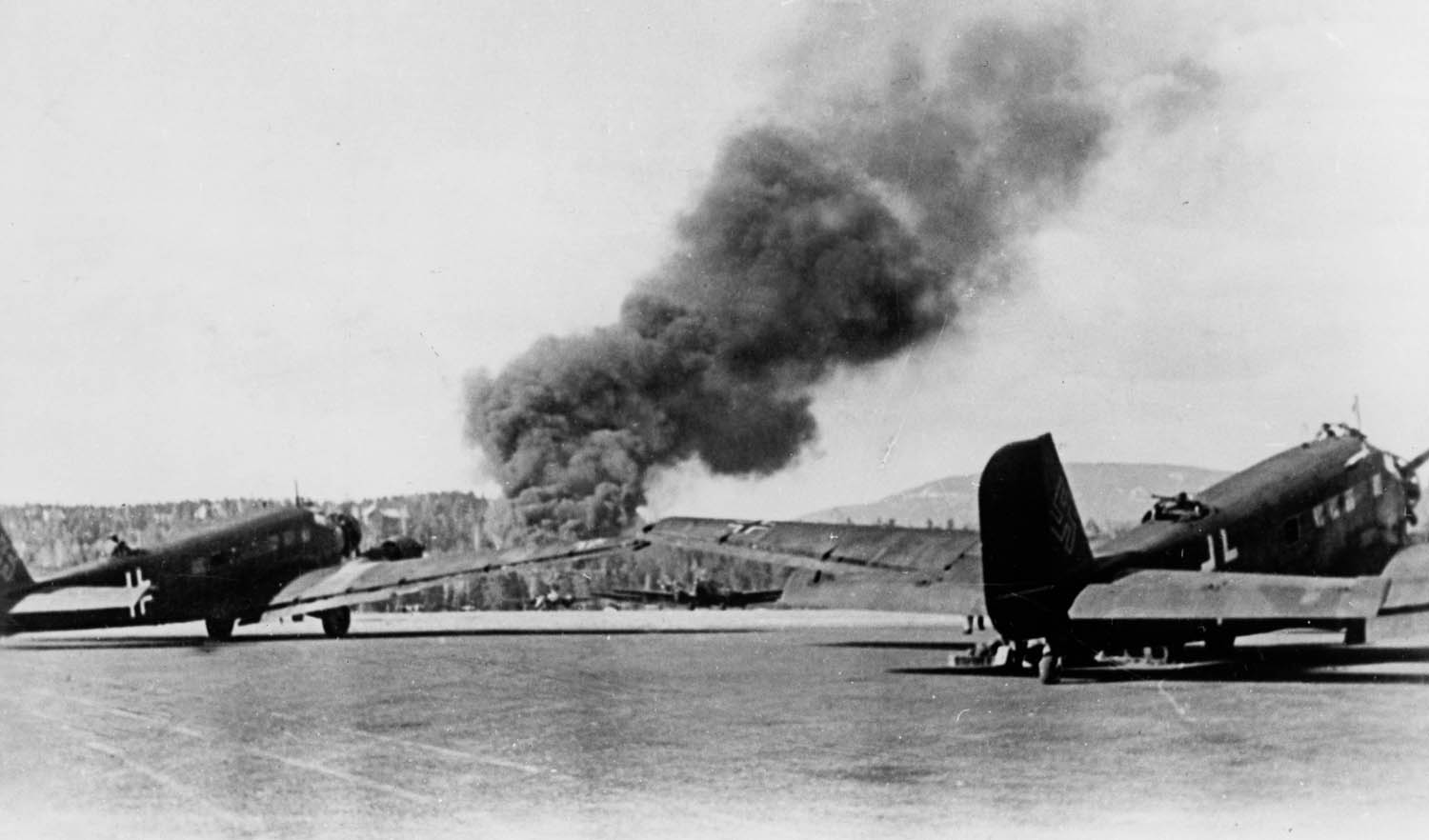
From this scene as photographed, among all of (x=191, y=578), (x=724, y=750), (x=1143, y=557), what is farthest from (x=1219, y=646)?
(x=191, y=578)

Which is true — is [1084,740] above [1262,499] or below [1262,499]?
below

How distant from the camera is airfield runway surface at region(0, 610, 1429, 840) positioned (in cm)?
1259

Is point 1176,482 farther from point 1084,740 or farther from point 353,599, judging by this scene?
point 353,599

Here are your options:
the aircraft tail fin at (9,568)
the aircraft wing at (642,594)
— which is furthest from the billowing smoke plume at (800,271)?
the aircraft tail fin at (9,568)

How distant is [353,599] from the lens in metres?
34.5

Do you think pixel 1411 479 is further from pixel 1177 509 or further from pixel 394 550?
pixel 394 550

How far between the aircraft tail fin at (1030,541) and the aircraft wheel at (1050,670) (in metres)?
0.41

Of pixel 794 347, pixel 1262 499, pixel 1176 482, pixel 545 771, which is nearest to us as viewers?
pixel 545 771

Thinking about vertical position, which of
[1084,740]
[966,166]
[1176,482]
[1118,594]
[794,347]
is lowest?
[1084,740]

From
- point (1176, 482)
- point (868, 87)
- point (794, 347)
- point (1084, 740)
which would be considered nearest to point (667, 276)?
point (794, 347)

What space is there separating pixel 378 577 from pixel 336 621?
269cm

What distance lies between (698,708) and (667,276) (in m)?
21.8

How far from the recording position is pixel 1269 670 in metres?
22.2

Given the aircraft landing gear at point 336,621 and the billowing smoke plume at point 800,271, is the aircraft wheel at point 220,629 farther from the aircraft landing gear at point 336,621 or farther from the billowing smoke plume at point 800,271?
the billowing smoke plume at point 800,271
